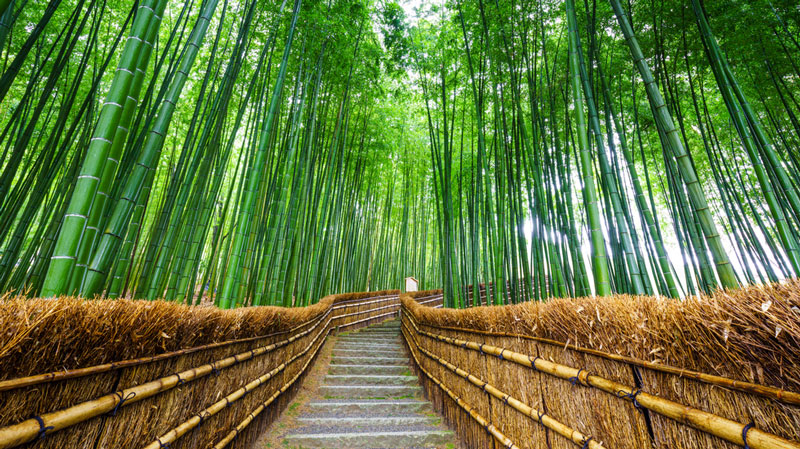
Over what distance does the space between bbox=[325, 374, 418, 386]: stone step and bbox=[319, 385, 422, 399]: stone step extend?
0.44ft

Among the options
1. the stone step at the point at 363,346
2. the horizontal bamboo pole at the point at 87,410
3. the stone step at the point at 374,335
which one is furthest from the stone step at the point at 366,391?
the stone step at the point at 374,335

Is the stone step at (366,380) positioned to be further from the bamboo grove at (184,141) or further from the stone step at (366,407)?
the bamboo grove at (184,141)

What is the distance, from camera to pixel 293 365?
277 cm

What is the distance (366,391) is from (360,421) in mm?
608

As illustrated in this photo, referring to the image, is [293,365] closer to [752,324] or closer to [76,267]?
[76,267]

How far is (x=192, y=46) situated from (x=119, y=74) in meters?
0.57

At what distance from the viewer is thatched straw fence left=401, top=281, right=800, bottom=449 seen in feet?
2.08

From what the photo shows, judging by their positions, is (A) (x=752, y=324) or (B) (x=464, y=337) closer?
(A) (x=752, y=324)

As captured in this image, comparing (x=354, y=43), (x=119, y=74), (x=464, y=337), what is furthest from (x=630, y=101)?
(x=119, y=74)

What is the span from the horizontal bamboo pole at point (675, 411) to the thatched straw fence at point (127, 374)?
142cm

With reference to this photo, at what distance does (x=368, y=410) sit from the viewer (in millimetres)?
2691

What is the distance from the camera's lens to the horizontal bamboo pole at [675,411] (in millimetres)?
633

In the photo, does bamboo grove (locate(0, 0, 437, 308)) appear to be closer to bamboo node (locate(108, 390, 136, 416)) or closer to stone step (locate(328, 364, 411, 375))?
bamboo node (locate(108, 390, 136, 416))

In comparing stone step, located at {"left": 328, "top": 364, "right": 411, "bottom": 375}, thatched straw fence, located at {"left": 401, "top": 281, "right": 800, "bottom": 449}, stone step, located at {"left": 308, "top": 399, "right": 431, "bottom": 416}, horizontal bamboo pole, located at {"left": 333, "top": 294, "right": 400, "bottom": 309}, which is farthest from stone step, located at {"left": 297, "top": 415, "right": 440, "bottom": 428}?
horizontal bamboo pole, located at {"left": 333, "top": 294, "right": 400, "bottom": 309}
